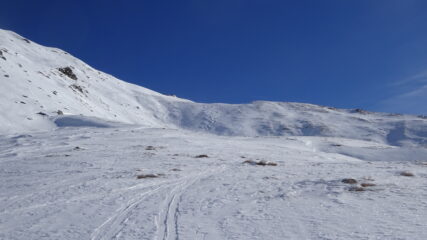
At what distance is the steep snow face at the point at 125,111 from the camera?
161 ft

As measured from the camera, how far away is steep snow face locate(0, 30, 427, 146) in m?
49.2

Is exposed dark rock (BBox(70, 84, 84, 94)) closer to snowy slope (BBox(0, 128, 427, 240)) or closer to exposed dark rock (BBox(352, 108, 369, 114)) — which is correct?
snowy slope (BBox(0, 128, 427, 240))

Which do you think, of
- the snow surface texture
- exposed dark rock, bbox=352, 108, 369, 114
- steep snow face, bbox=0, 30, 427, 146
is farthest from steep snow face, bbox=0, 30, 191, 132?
exposed dark rock, bbox=352, 108, 369, 114

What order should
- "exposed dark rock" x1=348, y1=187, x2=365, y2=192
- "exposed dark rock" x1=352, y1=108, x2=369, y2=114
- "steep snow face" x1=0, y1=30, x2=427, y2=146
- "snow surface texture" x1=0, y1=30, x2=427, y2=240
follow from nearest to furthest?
"snow surface texture" x1=0, y1=30, x2=427, y2=240, "exposed dark rock" x1=348, y1=187, x2=365, y2=192, "steep snow face" x1=0, y1=30, x2=427, y2=146, "exposed dark rock" x1=352, y1=108, x2=369, y2=114

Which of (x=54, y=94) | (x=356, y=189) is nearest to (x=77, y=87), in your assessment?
(x=54, y=94)

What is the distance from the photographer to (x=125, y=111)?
77.6m

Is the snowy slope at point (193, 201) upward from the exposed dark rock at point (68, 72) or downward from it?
downward

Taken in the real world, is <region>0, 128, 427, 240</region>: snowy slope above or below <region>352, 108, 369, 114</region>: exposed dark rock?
below

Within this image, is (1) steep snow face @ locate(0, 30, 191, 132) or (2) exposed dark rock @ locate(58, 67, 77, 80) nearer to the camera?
(1) steep snow face @ locate(0, 30, 191, 132)

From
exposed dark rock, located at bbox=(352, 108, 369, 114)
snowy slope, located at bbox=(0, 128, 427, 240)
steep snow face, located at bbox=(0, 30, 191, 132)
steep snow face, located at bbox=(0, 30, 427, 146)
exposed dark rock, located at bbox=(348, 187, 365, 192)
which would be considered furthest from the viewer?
exposed dark rock, located at bbox=(352, 108, 369, 114)

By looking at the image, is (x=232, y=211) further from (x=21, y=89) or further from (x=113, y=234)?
(x=21, y=89)

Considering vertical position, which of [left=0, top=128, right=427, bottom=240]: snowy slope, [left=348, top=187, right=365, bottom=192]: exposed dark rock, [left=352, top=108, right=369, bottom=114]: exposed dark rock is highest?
[left=352, top=108, right=369, bottom=114]: exposed dark rock

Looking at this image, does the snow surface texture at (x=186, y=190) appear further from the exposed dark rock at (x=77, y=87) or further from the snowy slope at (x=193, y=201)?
the exposed dark rock at (x=77, y=87)

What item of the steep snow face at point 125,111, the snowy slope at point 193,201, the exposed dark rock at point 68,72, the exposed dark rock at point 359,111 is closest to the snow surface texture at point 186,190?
the snowy slope at point 193,201
